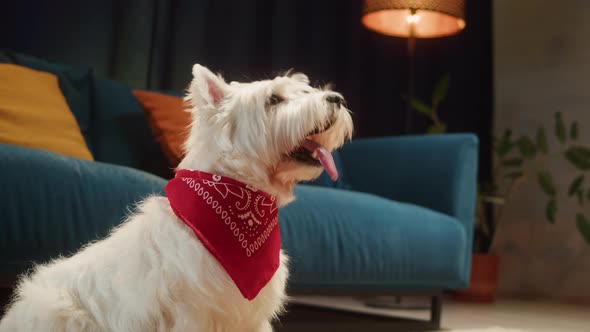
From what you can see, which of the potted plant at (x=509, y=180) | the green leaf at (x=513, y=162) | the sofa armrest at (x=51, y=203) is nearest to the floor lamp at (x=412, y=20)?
the potted plant at (x=509, y=180)

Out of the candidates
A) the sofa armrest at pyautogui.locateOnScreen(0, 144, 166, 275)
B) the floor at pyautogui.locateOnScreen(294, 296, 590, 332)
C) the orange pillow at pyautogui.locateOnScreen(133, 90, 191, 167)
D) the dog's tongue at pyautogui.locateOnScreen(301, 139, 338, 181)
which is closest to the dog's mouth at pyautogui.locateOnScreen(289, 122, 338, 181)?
the dog's tongue at pyautogui.locateOnScreen(301, 139, 338, 181)

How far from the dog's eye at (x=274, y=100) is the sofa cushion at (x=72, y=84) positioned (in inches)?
49.4

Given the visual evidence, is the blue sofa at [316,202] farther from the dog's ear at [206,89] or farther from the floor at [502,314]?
the floor at [502,314]

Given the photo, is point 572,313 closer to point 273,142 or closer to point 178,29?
point 178,29

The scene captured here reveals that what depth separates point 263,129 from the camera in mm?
1308

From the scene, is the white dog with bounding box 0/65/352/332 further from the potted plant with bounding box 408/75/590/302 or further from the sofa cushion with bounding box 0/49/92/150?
the potted plant with bounding box 408/75/590/302

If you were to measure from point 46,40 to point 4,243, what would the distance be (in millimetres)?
1603

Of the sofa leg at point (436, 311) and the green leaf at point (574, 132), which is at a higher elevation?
the green leaf at point (574, 132)

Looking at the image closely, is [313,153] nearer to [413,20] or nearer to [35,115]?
[35,115]

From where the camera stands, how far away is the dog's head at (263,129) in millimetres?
1311

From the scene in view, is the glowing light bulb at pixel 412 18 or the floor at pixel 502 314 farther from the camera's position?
the glowing light bulb at pixel 412 18

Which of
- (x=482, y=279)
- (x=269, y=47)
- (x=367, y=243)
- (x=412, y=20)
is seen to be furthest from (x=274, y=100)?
(x=482, y=279)

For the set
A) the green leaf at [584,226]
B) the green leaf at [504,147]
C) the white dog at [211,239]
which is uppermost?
the green leaf at [504,147]

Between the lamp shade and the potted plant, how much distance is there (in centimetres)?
42
